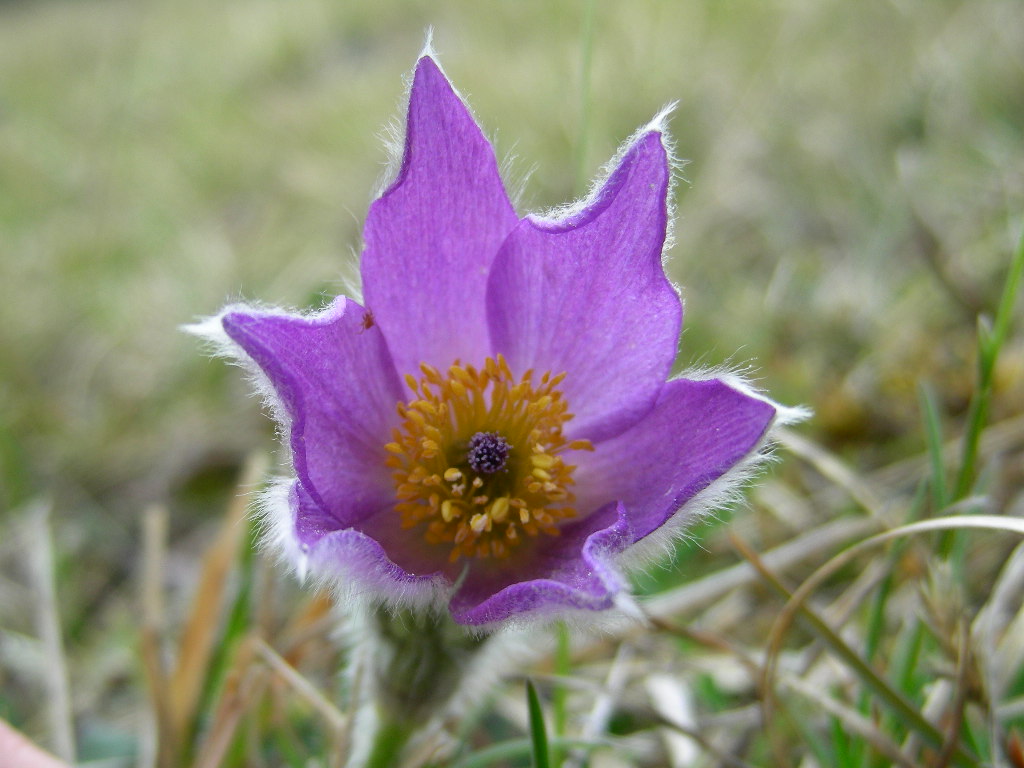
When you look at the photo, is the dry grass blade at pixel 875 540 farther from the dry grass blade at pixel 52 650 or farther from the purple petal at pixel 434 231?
the dry grass blade at pixel 52 650

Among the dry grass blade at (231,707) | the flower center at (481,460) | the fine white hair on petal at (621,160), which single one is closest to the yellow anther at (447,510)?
the flower center at (481,460)

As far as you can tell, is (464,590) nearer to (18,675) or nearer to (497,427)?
(497,427)

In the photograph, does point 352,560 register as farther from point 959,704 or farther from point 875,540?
point 959,704

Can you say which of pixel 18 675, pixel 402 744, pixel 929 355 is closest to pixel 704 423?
pixel 402 744

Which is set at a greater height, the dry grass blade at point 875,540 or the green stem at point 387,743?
the dry grass blade at point 875,540

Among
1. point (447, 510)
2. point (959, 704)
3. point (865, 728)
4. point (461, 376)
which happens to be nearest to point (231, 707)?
point (447, 510)
